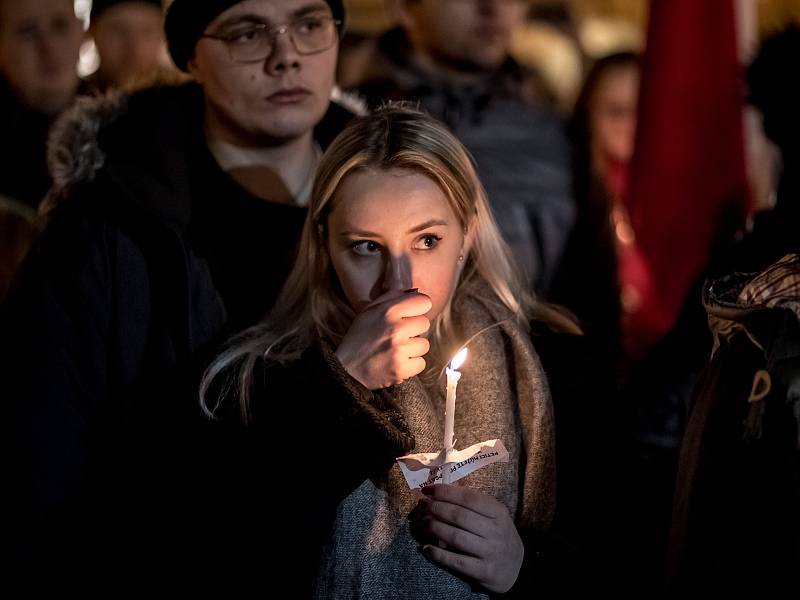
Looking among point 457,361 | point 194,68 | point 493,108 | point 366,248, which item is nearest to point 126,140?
point 194,68

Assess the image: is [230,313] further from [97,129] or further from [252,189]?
[97,129]

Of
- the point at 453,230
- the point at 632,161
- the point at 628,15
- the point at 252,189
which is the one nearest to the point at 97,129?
the point at 252,189

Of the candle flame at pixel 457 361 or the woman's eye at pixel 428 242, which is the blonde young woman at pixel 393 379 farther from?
the candle flame at pixel 457 361

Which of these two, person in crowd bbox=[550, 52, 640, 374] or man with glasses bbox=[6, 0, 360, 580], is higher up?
person in crowd bbox=[550, 52, 640, 374]

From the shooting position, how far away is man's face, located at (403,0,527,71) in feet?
15.9

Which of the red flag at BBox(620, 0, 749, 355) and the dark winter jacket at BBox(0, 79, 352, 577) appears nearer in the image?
the dark winter jacket at BBox(0, 79, 352, 577)

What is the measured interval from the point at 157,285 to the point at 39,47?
6.64ft

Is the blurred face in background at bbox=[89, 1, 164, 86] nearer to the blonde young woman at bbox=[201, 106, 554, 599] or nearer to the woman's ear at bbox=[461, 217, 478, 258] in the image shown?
the blonde young woman at bbox=[201, 106, 554, 599]

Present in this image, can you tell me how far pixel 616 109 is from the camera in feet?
19.4

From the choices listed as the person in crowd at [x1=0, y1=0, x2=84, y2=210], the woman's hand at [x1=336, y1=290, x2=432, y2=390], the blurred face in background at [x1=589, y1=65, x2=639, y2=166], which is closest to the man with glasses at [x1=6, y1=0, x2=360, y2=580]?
the woman's hand at [x1=336, y1=290, x2=432, y2=390]

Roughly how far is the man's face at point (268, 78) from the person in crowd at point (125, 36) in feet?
6.69

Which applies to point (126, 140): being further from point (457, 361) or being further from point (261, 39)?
point (457, 361)

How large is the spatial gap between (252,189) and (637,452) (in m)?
1.30

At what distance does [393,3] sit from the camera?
5.37 metres
